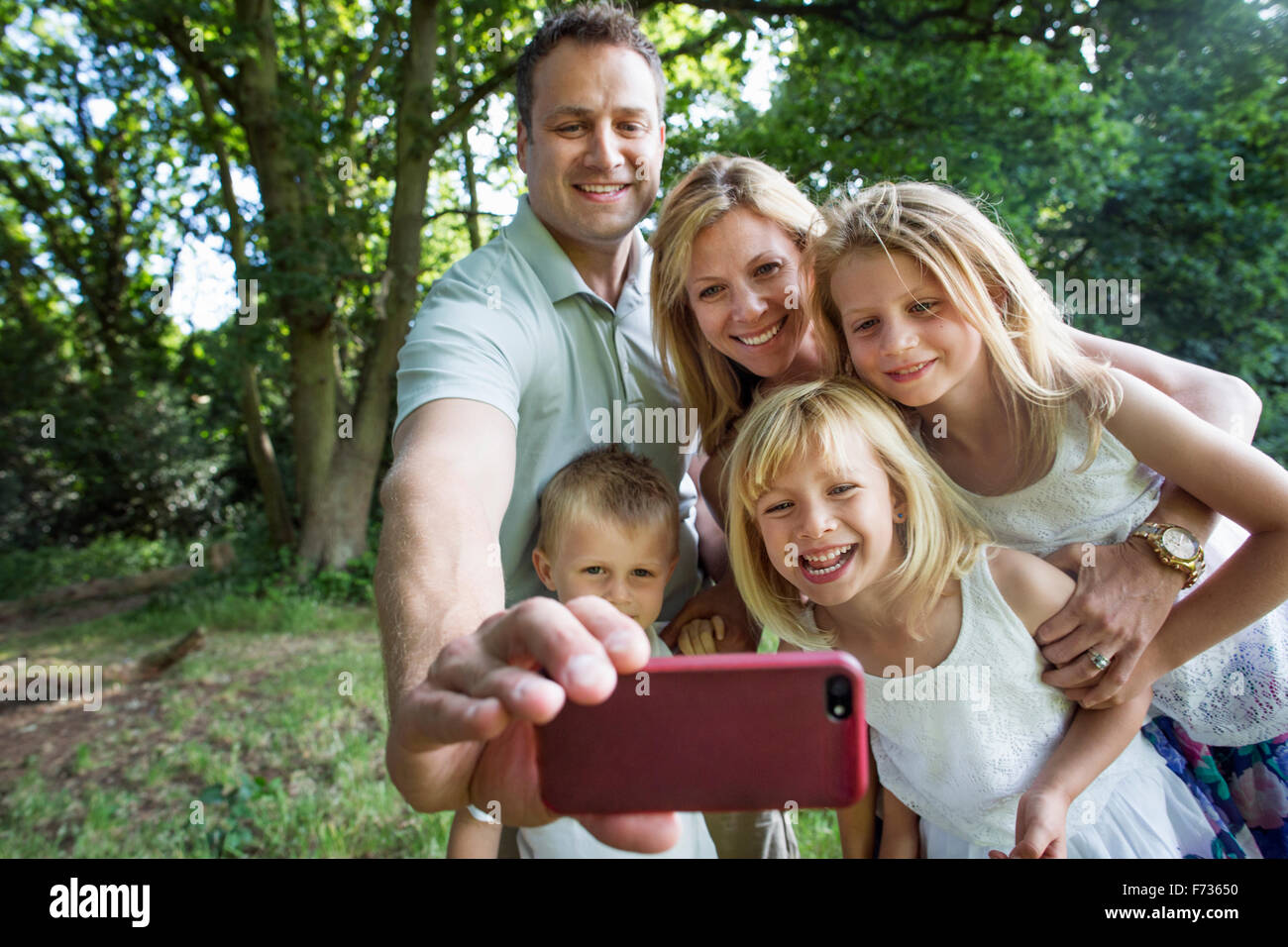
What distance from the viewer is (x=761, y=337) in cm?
205

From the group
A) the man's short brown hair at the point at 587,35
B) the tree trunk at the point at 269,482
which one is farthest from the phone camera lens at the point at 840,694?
the tree trunk at the point at 269,482

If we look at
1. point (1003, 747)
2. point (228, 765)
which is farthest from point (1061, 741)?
point (228, 765)

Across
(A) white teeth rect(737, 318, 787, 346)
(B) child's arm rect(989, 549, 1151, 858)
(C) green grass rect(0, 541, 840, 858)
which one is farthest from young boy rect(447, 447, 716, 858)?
(C) green grass rect(0, 541, 840, 858)

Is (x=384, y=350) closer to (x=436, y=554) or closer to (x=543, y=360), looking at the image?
(x=543, y=360)

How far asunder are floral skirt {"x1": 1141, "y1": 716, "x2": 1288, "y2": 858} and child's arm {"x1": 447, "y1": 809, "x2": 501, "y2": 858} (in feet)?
4.99

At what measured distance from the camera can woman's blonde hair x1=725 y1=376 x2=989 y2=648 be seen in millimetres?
1741

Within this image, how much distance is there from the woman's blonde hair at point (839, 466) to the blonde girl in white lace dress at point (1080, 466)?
0.26 feet

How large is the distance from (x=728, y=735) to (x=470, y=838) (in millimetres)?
1428

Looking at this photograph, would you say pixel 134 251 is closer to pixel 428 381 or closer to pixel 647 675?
pixel 428 381

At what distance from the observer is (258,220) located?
8.97 meters
